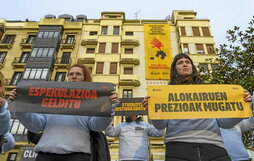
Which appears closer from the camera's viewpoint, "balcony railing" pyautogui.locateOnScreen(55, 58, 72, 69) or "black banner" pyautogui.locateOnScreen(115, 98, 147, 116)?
"black banner" pyautogui.locateOnScreen(115, 98, 147, 116)

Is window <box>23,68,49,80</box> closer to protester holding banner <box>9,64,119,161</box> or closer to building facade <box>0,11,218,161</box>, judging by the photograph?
building facade <box>0,11,218,161</box>

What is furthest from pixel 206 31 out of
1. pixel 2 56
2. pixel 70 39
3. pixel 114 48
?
pixel 2 56

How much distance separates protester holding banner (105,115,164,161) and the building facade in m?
14.4

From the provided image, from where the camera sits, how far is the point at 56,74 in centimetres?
2236

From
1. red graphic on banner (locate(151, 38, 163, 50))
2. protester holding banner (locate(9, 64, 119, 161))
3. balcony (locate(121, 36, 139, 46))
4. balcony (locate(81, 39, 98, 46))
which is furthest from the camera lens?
balcony (locate(81, 39, 98, 46))

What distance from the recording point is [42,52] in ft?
74.9

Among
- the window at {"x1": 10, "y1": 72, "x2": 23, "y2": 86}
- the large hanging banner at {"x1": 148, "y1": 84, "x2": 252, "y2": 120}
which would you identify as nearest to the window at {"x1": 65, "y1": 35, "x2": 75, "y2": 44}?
the window at {"x1": 10, "y1": 72, "x2": 23, "y2": 86}

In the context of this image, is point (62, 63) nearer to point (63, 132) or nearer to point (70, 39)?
point (70, 39)

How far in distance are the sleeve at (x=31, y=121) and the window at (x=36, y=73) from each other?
781 inches

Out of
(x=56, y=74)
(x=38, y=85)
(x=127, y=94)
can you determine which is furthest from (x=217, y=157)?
(x=56, y=74)

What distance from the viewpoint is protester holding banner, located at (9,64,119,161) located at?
232 cm

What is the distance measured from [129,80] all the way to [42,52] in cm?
1133

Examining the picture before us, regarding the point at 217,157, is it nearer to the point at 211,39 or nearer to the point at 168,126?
the point at 168,126

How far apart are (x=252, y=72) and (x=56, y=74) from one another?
19572 mm
